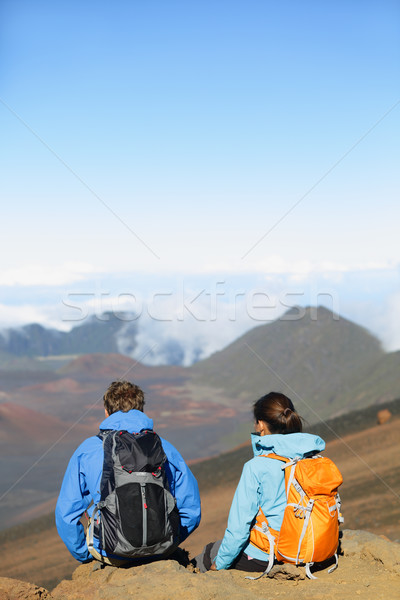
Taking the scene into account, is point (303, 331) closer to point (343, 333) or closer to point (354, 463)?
point (343, 333)

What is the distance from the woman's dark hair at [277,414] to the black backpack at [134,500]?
707 mm

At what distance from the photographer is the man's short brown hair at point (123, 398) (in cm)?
391

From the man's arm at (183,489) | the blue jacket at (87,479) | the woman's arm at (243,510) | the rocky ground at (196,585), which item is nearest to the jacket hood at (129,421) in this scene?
the blue jacket at (87,479)

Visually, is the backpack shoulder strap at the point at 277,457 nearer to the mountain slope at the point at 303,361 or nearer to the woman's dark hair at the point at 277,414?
the woman's dark hair at the point at 277,414

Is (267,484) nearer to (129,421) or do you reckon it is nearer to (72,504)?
(129,421)

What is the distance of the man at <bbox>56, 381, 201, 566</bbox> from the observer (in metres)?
3.74

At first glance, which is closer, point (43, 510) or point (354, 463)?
point (354, 463)

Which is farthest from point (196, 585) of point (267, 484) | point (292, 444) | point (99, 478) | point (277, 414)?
point (277, 414)

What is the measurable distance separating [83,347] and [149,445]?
237 feet

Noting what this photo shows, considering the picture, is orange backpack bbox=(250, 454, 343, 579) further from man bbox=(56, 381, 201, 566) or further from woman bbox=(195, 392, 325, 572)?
man bbox=(56, 381, 201, 566)

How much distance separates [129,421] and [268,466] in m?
0.95

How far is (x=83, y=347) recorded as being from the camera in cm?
7394

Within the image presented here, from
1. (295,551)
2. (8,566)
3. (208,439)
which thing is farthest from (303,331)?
(295,551)

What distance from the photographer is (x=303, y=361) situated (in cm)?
4881
